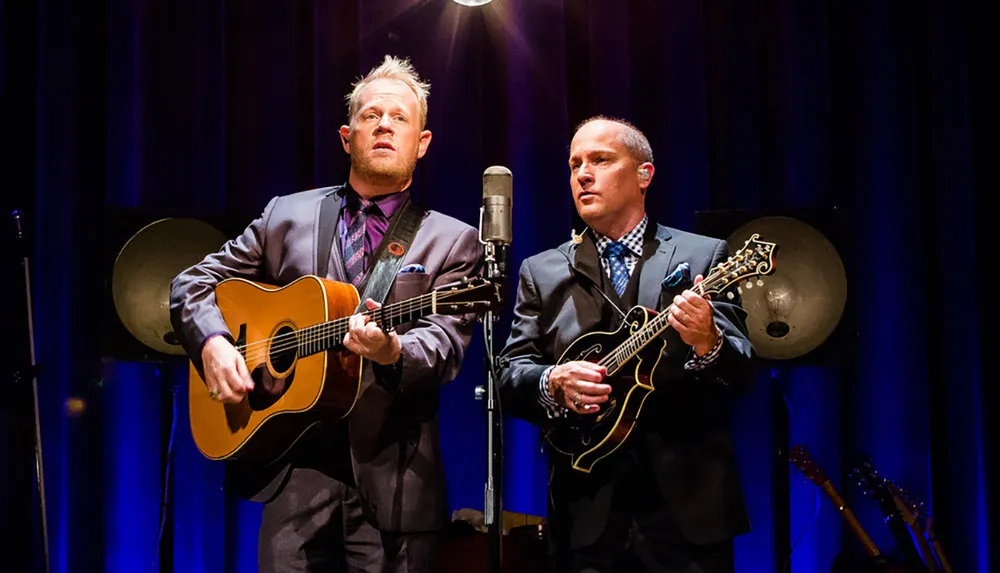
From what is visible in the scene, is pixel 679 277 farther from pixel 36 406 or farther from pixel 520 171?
pixel 36 406

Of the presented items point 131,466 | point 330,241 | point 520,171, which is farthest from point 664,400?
point 131,466

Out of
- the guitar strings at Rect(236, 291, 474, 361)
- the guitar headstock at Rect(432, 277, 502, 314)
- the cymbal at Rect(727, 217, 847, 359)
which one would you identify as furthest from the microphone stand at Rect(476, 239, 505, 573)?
the cymbal at Rect(727, 217, 847, 359)

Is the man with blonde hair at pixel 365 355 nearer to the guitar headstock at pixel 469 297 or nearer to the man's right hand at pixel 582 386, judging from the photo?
the guitar headstock at pixel 469 297

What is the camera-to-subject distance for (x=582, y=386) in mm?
2584

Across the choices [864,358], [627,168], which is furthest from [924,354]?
[627,168]

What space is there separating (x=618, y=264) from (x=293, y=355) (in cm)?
115

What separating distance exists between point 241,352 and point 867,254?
3102 millimetres

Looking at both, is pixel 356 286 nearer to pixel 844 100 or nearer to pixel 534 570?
pixel 534 570

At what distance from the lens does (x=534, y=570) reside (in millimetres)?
3775

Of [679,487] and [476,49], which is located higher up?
[476,49]

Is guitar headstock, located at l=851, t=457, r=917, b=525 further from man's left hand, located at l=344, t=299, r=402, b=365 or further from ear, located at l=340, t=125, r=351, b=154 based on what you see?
ear, located at l=340, t=125, r=351, b=154

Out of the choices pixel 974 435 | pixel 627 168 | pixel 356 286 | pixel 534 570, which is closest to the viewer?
pixel 356 286

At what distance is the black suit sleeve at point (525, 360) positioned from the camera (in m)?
2.79

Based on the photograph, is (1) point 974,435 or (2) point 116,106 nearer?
(1) point 974,435
